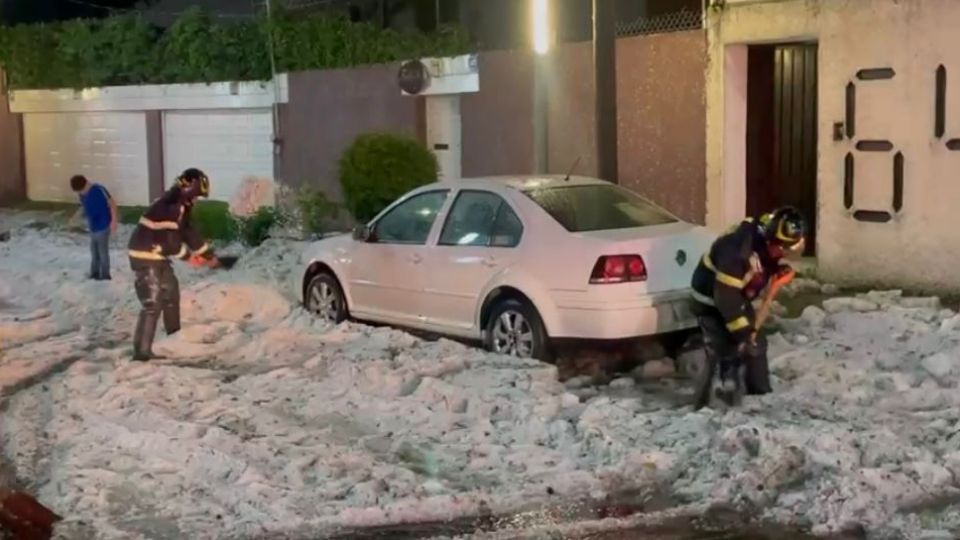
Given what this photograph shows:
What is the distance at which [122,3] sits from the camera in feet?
102

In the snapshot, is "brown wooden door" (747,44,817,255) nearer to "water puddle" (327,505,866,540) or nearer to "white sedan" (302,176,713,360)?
"white sedan" (302,176,713,360)

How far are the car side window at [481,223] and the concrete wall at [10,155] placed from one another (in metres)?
19.7

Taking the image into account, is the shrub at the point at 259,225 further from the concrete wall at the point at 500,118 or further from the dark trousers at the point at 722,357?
the dark trousers at the point at 722,357

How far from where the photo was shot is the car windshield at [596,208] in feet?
32.6

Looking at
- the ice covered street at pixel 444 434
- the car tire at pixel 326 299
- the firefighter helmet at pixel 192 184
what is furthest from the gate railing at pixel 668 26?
the firefighter helmet at pixel 192 184

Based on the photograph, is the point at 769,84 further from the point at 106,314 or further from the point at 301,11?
the point at 301,11

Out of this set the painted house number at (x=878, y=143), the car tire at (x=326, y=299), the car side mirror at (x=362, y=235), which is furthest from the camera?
the painted house number at (x=878, y=143)

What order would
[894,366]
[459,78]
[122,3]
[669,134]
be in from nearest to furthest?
[894,366], [669,134], [459,78], [122,3]

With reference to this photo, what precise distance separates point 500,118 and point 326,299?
17.6 feet

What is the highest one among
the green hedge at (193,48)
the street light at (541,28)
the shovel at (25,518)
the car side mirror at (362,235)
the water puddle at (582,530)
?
the green hedge at (193,48)

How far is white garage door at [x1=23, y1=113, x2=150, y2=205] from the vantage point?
24828mm

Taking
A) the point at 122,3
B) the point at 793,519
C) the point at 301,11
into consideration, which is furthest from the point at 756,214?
the point at 122,3

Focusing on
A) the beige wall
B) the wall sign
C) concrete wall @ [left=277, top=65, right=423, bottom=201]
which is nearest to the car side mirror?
the beige wall

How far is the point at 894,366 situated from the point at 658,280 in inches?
68.8
